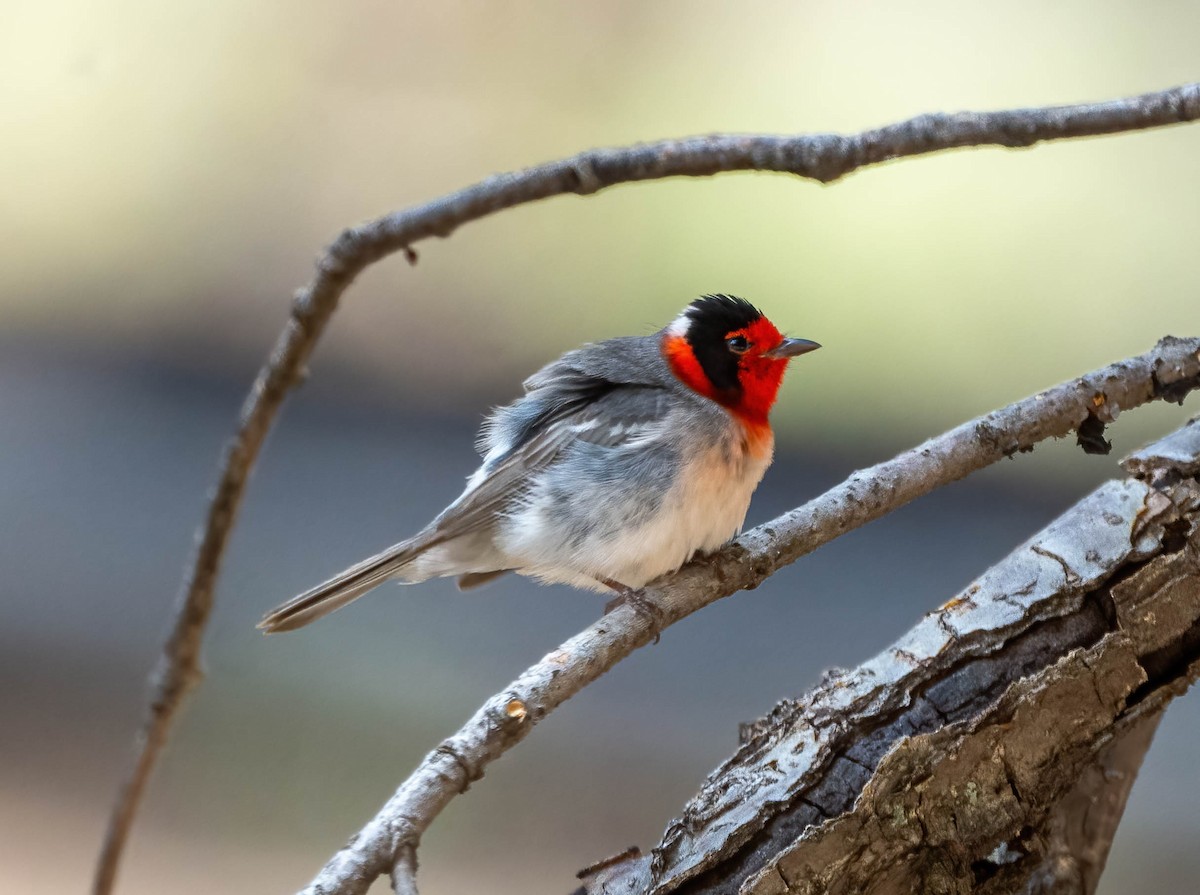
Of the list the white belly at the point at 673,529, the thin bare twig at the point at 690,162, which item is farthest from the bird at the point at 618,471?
the thin bare twig at the point at 690,162

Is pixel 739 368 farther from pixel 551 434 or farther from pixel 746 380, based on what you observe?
pixel 551 434

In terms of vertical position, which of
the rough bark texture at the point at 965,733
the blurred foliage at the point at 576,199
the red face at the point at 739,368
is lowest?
the rough bark texture at the point at 965,733

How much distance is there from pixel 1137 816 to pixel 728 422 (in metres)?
1.92

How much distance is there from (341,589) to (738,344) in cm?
74

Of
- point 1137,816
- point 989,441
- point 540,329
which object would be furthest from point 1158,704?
point 1137,816

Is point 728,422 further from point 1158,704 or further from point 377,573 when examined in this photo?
point 1158,704

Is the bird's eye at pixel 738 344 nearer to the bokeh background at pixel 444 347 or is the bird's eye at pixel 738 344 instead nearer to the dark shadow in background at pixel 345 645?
the bokeh background at pixel 444 347

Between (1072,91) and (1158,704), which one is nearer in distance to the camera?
(1158,704)

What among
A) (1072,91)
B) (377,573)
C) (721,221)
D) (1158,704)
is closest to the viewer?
(1158,704)

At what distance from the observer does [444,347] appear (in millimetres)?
2805

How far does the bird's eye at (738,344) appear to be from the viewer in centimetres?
171

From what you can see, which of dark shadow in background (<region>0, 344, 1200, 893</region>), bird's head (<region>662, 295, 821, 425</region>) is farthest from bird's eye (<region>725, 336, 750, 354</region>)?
dark shadow in background (<region>0, 344, 1200, 893</region>)

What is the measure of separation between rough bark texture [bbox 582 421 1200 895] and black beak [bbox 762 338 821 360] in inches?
17.0

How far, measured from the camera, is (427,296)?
294 cm
